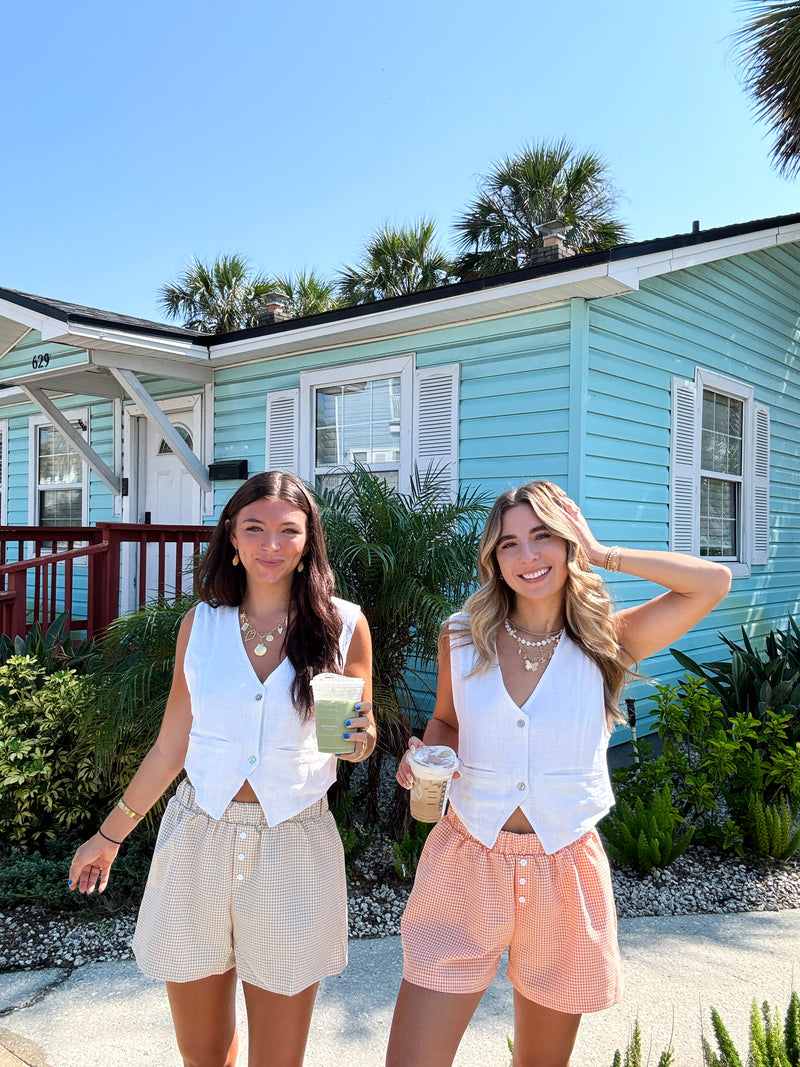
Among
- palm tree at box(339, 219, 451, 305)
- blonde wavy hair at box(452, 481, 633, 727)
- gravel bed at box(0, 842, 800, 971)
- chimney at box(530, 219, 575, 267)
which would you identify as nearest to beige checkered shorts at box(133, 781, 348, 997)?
blonde wavy hair at box(452, 481, 633, 727)

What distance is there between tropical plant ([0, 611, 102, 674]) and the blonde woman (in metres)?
3.17

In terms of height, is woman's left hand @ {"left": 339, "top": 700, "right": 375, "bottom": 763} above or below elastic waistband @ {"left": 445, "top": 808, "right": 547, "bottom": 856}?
above

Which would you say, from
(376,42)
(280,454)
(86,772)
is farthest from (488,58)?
(86,772)

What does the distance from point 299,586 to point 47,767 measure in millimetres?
2487

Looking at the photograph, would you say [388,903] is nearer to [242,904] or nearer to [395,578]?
[395,578]

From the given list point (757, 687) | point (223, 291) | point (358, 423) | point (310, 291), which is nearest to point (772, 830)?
point (757, 687)

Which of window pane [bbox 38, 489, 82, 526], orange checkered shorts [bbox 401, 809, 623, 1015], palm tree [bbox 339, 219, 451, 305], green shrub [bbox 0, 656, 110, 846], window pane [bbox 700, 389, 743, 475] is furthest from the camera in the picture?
palm tree [bbox 339, 219, 451, 305]

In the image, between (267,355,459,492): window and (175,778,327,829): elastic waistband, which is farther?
(267,355,459,492): window

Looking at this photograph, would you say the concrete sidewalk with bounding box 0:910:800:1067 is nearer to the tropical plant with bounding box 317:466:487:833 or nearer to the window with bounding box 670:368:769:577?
the tropical plant with bounding box 317:466:487:833

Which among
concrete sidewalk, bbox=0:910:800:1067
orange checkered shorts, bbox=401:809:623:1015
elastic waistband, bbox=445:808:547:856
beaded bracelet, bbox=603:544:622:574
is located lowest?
concrete sidewalk, bbox=0:910:800:1067

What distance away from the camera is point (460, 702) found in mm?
1807

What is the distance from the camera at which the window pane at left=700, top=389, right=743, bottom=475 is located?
686 centimetres

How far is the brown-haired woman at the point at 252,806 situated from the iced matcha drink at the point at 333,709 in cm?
5

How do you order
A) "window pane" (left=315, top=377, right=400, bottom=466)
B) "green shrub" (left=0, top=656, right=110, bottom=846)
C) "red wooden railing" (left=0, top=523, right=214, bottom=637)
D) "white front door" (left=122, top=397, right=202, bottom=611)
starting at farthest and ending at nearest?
"white front door" (left=122, top=397, right=202, bottom=611) < "window pane" (left=315, top=377, right=400, bottom=466) < "red wooden railing" (left=0, top=523, right=214, bottom=637) < "green shrub" (left=0, top=656, right=110, bottom=846)
